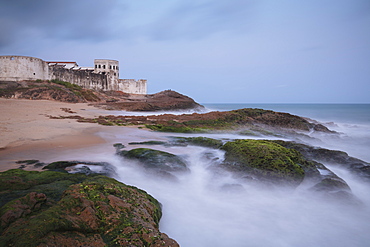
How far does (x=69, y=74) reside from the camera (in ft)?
91.1

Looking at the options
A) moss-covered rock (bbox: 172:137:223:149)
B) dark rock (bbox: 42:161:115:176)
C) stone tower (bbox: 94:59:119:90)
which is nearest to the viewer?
dark rock (bbox: 42:161:115:176)

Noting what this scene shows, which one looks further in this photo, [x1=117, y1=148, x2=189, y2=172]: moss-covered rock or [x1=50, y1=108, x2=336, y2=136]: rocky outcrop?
[x1=50, y1=108, x2=336, y2=136]: rocky outcrop

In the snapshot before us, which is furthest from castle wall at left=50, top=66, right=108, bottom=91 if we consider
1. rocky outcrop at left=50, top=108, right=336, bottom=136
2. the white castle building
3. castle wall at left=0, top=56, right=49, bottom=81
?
rocky outcrop at left=50, top=108, right=336, bottom=136

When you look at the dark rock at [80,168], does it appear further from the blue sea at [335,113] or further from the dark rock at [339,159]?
the blue sea at [335,113]

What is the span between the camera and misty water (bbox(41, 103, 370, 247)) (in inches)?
126

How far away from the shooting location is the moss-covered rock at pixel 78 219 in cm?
165

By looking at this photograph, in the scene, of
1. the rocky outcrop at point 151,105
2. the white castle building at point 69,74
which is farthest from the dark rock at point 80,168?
the white castle building at point 69,74

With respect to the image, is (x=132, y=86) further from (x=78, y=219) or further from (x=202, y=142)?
(x=78, y=219)

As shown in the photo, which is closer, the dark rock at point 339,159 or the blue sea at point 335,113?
the dark rock at point 339,159

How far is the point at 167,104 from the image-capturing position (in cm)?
2564

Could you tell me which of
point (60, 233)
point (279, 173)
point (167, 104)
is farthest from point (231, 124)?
point (167, 104)

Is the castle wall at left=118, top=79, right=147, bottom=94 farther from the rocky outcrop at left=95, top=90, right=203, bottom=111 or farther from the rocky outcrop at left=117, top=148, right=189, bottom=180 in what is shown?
the rocky outcrop at left=117, top=148, right=189, bottom=180

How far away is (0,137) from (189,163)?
5229 millimetres

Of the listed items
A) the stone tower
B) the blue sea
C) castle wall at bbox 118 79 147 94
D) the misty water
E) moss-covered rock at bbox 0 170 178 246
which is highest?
the stone tower
